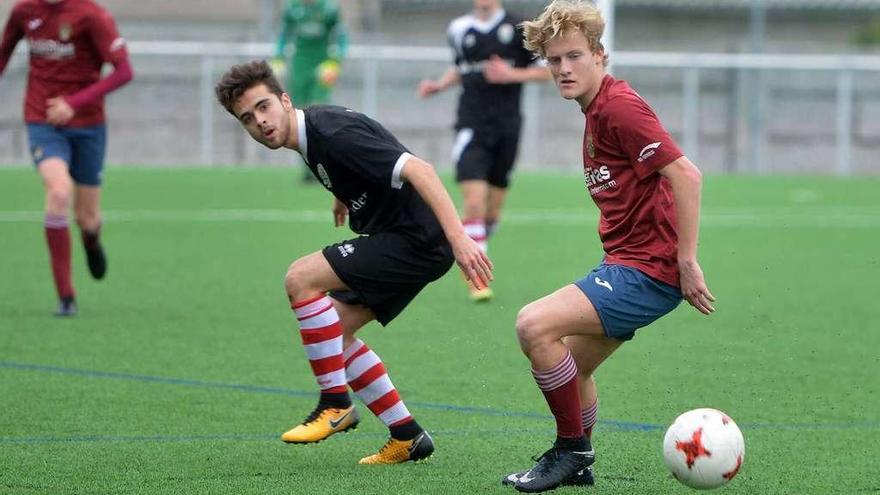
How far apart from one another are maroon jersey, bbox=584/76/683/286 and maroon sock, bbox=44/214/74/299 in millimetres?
4682

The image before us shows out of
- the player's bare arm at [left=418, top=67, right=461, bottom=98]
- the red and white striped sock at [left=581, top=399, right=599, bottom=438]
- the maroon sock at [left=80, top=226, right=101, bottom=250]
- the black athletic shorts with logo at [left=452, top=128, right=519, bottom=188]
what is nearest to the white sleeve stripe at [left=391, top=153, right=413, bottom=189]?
the red and white striped sock at [left=581, top=399, right=599, bottom=438]

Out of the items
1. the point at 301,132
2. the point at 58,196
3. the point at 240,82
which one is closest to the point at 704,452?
the point at 301,132

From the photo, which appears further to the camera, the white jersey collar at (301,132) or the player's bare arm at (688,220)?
the white jersey collar at (301,132)

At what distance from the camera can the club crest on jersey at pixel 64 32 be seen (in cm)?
891

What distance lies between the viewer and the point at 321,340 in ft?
17.1

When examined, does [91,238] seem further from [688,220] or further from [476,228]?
[688,220]

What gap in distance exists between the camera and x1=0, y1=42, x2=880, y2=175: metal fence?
891 inches

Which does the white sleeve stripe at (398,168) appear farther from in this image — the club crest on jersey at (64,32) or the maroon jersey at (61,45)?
the club crest on jersey at (64,32)

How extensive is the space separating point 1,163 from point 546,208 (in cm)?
900

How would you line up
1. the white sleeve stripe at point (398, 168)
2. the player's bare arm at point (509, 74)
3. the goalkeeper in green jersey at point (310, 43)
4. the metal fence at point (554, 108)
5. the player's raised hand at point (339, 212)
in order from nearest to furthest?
the white sleeve stripe at point (398, 168) → the player's raised hand at point (339, 212) → the player's bare arm at point (509, 74) → the goalkeeper in green jersey at point (310, 43) → the metal fence at point (554, 108)

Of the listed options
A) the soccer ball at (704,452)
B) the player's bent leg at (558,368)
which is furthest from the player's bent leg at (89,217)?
the soccer ball at (704,452)

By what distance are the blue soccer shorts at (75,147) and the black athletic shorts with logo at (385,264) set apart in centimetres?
405

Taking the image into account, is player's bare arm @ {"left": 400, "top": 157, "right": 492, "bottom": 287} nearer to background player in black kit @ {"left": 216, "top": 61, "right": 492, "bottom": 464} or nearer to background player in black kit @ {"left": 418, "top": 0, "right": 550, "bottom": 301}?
background player in black kit @ {"left": 216, "top": 61, "right": 492, "bottom": 464}

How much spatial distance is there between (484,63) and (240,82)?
5.62 meters
